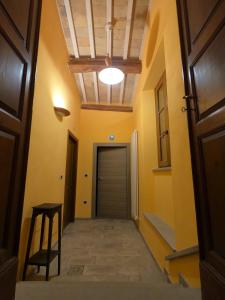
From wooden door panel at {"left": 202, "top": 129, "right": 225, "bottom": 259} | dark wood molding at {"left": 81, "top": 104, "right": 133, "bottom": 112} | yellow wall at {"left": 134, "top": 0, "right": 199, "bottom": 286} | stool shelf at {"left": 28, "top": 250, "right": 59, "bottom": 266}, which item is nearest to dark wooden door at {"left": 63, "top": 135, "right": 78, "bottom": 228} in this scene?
dark wood molding at {"left": 81, "top": 104, "right": 133, "bottom": 112}

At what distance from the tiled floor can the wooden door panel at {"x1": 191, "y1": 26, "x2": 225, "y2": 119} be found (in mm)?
1939

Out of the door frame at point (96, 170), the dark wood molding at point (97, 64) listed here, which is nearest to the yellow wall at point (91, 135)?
the door frame at point (96, 170)

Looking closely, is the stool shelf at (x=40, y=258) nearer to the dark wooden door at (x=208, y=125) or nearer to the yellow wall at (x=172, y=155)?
the yellow wall at (x=172, y=155)

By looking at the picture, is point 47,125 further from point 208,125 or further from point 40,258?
point 208,125

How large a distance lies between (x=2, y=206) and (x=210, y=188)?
3.62 feet

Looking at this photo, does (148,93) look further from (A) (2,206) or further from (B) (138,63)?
(A) (2,206)

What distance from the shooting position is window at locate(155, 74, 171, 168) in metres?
2.73

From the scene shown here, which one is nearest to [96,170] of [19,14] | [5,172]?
[5,172]

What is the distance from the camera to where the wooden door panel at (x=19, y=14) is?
89cm

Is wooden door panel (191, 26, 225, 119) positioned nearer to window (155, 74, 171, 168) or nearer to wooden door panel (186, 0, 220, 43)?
wooden door panel (186, 0, 220, 43)

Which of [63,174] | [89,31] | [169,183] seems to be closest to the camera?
[169,183]

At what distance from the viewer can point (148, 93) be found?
3479 millimetres

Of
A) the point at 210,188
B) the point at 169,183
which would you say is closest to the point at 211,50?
the point at 210,188

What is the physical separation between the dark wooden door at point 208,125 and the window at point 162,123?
1578 mm
